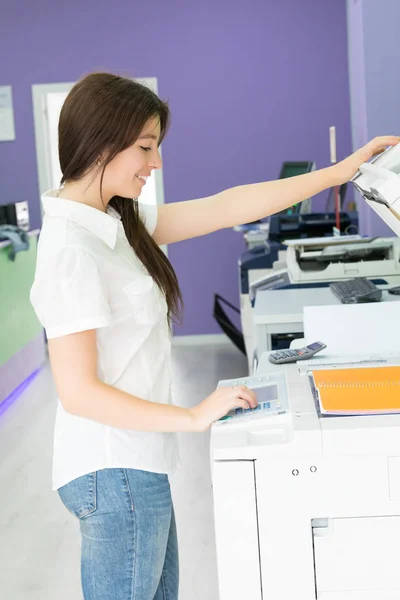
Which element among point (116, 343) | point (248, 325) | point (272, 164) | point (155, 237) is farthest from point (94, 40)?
point (116, 343)

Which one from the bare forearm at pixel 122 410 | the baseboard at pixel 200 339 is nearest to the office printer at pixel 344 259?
the bare forearm at pixel 122 410

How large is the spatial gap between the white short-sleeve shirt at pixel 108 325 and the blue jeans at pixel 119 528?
25mm

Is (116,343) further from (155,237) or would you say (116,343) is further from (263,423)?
(155,237)

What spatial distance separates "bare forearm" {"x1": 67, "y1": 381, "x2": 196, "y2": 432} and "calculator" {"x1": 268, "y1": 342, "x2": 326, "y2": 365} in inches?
26.0

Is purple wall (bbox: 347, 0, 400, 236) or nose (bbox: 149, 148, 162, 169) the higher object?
purple wall (bbox: 347, 0, 400, 236)

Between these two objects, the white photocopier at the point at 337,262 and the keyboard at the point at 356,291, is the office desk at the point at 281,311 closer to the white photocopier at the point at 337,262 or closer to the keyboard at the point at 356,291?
the keyboard at the point at 356,291

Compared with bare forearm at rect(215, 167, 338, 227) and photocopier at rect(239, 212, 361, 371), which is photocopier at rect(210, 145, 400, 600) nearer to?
bare forearm at rect(215, 167, 338, 227)

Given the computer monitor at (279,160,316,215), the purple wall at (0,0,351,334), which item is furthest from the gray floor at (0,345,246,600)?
the purple wall at (0,0,351,334)

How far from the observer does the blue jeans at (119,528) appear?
1.38 meters

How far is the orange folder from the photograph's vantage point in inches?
57.1

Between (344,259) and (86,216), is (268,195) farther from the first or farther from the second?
(344,259)

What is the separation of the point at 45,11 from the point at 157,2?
887mm

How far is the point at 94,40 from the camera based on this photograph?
6.63m

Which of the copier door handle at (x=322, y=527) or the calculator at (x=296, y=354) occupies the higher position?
the calculator at (x=296, y=354)
